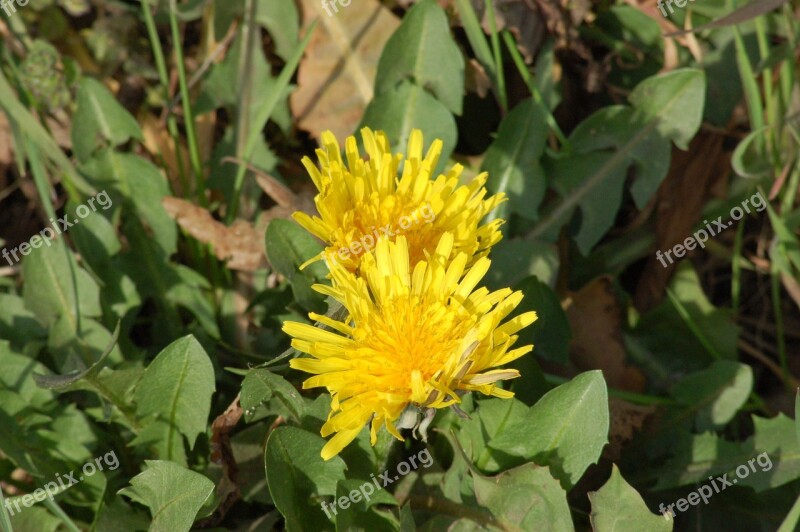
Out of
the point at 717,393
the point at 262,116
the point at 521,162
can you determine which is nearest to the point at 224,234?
the point at 262,116

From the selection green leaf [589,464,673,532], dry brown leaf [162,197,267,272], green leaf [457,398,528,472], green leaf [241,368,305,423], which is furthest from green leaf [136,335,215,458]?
green leaf [589,464,673,532]

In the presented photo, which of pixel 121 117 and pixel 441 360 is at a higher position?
pixel 121 117

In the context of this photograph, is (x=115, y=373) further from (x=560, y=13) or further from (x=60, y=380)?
(x=560, y=13)

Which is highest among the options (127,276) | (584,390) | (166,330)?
(127,276)

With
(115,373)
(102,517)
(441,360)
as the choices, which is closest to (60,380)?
Answer: (115,373)

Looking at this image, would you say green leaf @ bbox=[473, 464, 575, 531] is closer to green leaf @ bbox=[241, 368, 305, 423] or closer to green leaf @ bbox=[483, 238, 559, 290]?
green leaf @ bbox=[241, 368, 305, 423]

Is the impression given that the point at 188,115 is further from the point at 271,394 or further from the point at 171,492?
the point at 171,492

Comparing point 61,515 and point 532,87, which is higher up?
point 532,87
